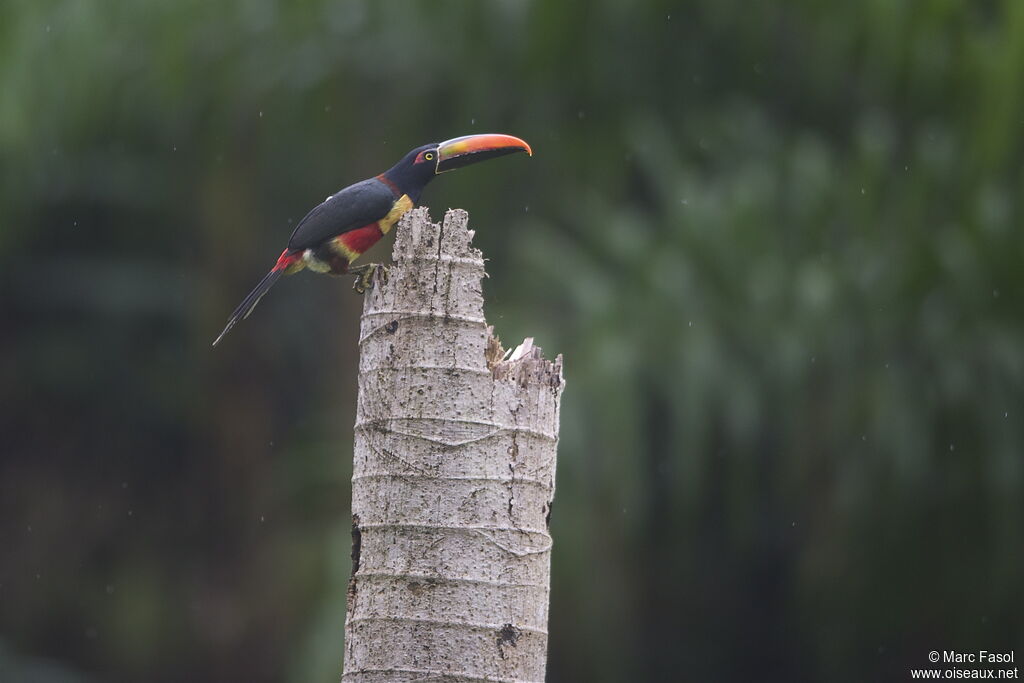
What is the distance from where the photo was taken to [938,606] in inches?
269

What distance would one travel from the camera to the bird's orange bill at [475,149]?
4.39m

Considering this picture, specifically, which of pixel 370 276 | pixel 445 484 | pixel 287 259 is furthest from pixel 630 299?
pixel 445 484

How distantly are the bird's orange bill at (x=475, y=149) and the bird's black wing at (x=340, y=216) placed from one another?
15.5 inches

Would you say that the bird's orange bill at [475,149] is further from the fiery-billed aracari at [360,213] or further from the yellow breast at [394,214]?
the yellow breast at [394,214]

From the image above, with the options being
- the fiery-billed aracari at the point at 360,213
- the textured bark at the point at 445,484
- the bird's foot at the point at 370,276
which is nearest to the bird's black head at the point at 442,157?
the fiery-billed aracari at the point at 360,213

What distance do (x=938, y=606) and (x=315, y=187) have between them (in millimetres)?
4351

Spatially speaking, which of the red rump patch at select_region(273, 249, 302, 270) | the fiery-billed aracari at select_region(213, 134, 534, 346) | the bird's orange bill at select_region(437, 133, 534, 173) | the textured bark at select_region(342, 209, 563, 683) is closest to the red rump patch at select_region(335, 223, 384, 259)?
the fiery-billed aracari at select_region(213, 134, 534, 346)

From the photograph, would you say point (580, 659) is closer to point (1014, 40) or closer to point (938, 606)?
point (938, 606)

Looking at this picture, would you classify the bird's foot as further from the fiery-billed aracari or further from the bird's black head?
the bird's black head

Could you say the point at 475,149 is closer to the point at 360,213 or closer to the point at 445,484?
the point at 360,213

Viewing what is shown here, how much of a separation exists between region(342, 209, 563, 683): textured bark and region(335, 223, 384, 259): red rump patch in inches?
39.5

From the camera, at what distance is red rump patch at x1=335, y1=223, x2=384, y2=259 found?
415cm

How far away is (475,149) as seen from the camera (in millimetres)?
4418

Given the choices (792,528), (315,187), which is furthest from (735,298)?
(315,187)
